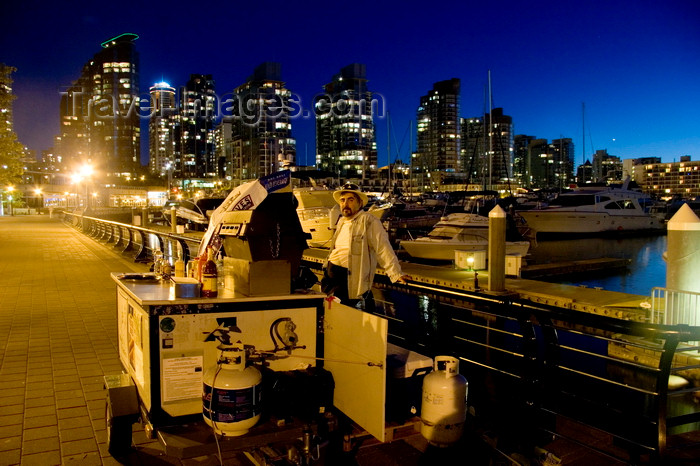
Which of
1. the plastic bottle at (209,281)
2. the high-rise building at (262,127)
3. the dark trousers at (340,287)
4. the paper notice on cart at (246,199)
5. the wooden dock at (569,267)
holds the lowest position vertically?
the wooden dock at (569,267)

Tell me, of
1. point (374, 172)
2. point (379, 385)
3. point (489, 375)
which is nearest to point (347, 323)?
point (379, 385)

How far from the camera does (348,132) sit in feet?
528

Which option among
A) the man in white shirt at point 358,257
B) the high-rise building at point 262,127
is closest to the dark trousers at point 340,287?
the man in white shirt at point 358,257

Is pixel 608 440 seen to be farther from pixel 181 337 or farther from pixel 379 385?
pixel 181 337

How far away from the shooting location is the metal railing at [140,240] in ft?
41.2

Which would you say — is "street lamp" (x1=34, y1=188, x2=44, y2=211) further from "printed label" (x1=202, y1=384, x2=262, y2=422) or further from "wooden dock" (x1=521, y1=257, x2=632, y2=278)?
"printed label" (x1=202, y1=384, x2=262, y2=422)

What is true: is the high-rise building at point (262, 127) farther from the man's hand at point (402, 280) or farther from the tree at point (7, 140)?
the man's hand at point (402, 280)

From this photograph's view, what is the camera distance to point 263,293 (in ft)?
13.5

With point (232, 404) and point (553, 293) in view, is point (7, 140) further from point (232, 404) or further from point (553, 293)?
point (232, 404)

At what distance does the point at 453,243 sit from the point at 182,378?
2121cm

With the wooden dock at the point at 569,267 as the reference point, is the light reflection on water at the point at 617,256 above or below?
below

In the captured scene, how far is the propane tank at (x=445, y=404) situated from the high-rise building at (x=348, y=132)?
130 metres

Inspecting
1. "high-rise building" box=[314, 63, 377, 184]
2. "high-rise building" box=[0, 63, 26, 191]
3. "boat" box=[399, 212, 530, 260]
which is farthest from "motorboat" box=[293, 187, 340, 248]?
"high-rise building" box=[314, 63, 377, 184]

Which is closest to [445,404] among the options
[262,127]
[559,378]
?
[559,378]
